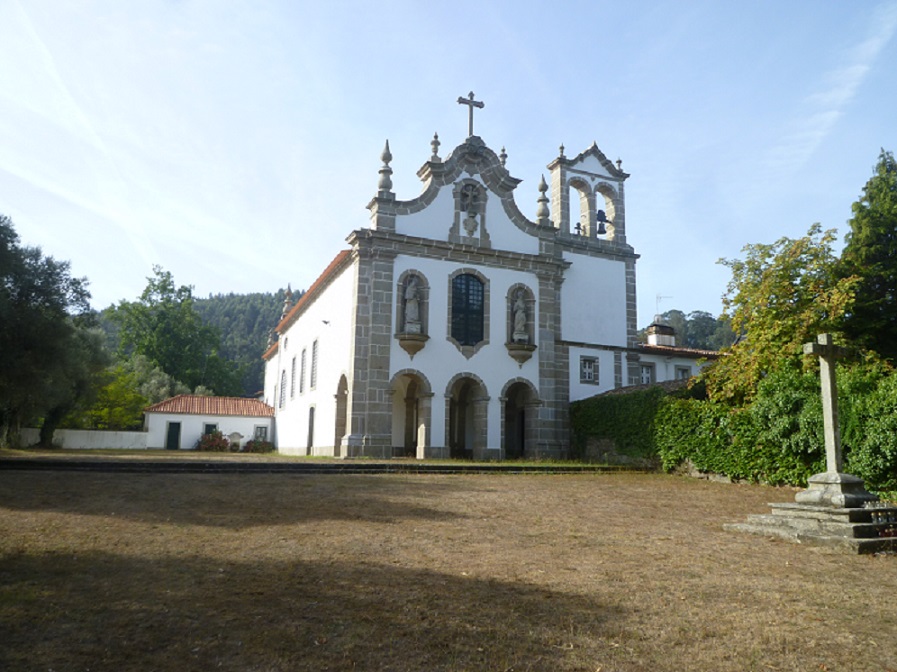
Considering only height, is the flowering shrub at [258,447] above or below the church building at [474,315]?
below

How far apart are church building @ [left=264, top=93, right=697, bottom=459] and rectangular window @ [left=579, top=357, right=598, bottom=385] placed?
6cm

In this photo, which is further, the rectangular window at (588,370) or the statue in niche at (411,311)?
the rectangular window at (588,370)

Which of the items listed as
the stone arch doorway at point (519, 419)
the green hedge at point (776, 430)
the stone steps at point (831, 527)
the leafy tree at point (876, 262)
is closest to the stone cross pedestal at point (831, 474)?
the stone steps at point (831, 527)

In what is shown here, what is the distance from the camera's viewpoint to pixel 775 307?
17.6 m

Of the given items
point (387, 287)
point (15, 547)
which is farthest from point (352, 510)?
point (387, 287)

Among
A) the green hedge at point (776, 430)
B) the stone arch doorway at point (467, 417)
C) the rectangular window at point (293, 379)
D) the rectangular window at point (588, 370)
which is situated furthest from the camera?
the rectangular window at point (293, 379)

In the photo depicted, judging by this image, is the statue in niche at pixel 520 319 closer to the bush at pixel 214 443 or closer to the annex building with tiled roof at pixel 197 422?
the annex building with tiled roof at pixel 197 422

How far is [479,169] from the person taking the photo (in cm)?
2538

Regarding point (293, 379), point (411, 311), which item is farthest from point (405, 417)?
point (293, 379)

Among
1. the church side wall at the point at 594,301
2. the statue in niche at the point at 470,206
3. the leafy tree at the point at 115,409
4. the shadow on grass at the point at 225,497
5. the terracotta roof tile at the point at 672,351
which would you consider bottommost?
the shadow on grass at the point at 225,497

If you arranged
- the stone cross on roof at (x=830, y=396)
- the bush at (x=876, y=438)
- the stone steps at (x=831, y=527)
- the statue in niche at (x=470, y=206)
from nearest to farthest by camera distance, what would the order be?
the stone steps at (x=831, y=527) < the stone cross on roof at (x=830, y=396) < the bush at (x=876, y=438) < the statue in niche at (x=470, y=206)

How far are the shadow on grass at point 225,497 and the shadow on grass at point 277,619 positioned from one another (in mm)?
2614

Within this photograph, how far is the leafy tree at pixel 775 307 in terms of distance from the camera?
16.7 m

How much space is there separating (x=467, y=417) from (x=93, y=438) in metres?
22.5
